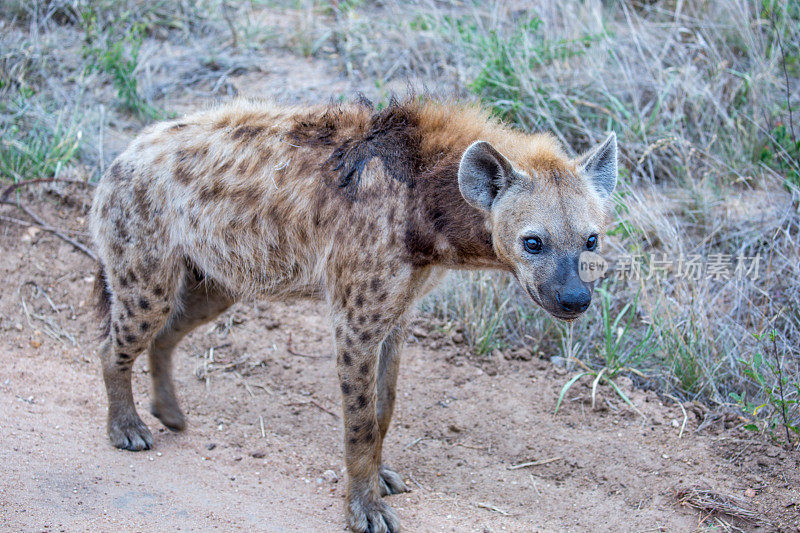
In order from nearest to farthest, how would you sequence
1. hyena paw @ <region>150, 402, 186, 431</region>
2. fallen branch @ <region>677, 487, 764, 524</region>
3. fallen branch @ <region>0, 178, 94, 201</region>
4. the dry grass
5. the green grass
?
fallen branch @ <region>677, 487, 764, 524</region> < hyena paw @ <region>150, 402, 186, 431</region> < the dry grass < fallen branch @ <region>0, 178, 94, 201</region> < the green grass

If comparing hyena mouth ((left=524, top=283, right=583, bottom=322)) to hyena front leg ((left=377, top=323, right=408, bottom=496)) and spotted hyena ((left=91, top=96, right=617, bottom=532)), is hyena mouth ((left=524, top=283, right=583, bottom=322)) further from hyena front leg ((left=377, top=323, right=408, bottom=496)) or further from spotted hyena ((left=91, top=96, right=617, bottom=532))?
hyena front leg ((left=377, top=323, right=408, bottom=496))

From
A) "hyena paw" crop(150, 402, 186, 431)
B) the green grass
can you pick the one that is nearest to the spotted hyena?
"hyena paw" crop(150, 402, 186, 431)

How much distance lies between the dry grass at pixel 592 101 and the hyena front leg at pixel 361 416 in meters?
1.42

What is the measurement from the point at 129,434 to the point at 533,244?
2.05 metres

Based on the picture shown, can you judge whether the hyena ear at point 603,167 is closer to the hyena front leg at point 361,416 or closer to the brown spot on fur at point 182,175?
the hyena front leg at point 361,416

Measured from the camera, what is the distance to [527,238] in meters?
2.73

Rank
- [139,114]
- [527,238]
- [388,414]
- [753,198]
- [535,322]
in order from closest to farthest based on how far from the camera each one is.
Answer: [527,238] < [388,414] < [535,322] < [753,198] < [139,114]

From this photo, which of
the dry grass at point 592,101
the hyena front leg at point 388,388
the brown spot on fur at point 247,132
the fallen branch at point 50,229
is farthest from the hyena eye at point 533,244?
the fallen branch at point 50,229

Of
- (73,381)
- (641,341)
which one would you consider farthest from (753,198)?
(73,381)

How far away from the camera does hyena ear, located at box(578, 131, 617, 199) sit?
9.67ft

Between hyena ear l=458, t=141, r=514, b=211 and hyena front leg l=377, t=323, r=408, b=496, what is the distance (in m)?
0.78

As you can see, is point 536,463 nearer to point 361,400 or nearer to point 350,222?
point 361,400

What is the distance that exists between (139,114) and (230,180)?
9.03 ft

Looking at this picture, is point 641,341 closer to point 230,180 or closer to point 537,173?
point 537,173
